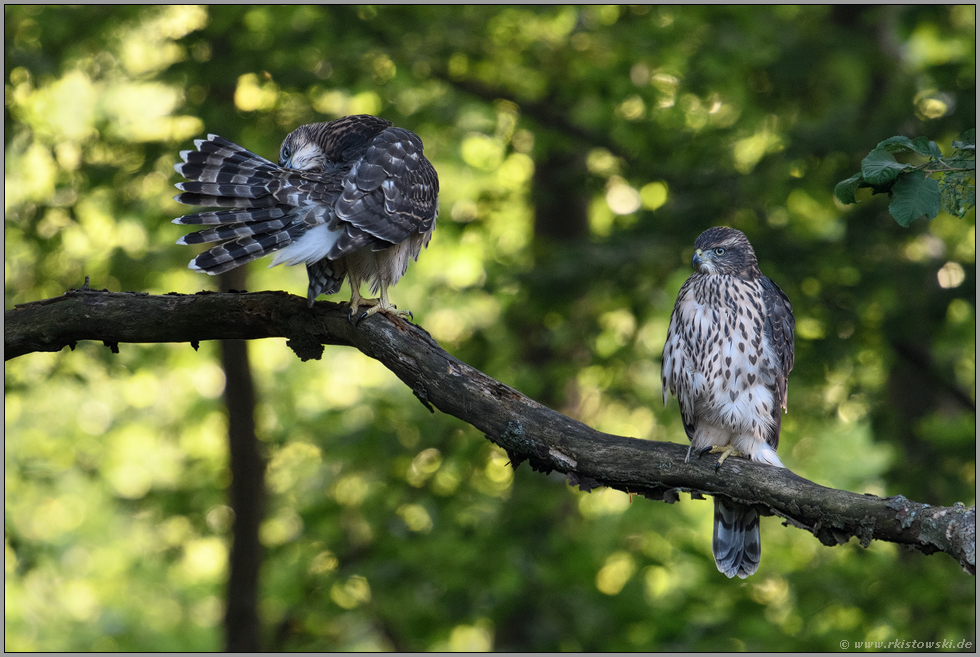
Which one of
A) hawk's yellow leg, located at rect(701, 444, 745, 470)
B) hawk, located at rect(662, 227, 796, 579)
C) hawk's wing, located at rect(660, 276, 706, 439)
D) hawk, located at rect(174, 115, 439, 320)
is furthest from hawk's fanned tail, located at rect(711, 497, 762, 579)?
hawk, located at rect(174, 115, 439, 320)

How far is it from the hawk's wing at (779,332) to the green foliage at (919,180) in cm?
134

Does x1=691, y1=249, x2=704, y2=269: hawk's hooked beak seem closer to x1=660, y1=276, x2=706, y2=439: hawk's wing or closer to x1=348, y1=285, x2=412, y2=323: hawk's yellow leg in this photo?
x1=660, y1=276, x2=706, y2=439: hawk's wing

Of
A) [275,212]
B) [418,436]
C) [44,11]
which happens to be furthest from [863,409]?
[44,11]

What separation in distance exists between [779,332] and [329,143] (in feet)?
7.68

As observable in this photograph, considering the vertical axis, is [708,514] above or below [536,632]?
above

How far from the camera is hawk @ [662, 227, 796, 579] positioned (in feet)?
12.3

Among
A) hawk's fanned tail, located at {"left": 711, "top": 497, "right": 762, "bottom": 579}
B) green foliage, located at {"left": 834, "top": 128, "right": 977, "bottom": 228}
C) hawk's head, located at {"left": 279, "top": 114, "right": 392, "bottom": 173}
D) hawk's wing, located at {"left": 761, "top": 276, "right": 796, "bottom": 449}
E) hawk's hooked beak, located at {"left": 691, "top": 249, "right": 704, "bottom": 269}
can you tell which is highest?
hawk's head, located at {"left": 279, "top": 114, "right": 392, "bottom": 173}

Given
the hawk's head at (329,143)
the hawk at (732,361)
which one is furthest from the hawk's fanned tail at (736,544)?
the hawk's head at (329,143)

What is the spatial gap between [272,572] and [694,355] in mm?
6822

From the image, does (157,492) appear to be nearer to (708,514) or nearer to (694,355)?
(694,355)

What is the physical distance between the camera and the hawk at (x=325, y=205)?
3.18 m

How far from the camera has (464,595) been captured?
679 centimetres

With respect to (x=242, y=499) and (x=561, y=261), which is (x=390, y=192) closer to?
(x=561, y=261)

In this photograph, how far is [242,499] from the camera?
25.0ft
